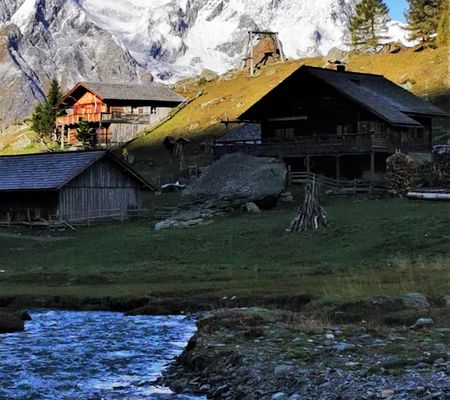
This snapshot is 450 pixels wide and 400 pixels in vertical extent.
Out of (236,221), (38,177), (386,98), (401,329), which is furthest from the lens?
(386,98)

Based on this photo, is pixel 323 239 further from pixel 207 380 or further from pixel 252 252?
pixel 207 380

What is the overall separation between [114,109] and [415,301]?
95103mm

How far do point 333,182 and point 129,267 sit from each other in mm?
26132

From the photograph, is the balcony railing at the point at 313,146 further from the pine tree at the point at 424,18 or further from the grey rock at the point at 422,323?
the pine tree at the point at 424,18

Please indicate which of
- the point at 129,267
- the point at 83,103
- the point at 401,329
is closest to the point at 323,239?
the point at 129,267

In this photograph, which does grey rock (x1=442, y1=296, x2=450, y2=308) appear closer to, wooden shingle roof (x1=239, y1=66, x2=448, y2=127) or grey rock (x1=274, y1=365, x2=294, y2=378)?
grey rock (x1=274, y1=365, x2=294, y2=378)

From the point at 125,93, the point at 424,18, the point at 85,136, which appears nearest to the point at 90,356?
the point at 85,136

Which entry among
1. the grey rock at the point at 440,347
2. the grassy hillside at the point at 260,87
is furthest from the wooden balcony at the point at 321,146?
the grey rock at the point at 440,347

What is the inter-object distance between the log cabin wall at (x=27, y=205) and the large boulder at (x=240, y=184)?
991 centimetres

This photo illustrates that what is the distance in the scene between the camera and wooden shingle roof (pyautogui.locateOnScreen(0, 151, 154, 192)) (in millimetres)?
57331

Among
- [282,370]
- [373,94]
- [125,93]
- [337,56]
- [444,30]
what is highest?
[444,30]

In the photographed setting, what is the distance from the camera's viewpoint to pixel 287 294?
26922mm

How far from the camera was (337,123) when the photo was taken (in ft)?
222

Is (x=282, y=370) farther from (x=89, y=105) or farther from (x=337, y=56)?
(x=337, y=56)
